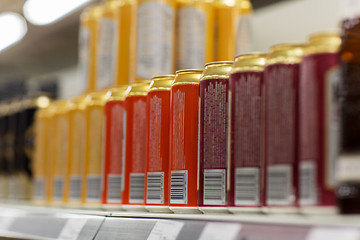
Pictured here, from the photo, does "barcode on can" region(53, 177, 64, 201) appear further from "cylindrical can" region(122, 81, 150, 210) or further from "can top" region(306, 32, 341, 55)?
"can top" region(306, 32, 341, 55)

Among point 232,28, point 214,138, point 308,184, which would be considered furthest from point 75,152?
point 308,184

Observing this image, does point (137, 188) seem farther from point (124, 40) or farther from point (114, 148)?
point (124, 40)

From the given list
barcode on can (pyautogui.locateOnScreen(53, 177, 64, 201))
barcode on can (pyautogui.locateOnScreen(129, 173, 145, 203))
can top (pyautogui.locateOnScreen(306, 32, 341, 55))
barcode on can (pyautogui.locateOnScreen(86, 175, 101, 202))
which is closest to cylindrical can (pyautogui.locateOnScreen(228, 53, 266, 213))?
can top (pyautogui.locateOnScreen(306, 32, 341, 55))

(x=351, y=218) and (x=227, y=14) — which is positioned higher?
(x=227, y=14)

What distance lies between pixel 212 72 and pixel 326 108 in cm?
26

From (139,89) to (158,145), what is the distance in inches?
5.8

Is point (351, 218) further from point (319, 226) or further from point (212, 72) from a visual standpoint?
point (212, 72)

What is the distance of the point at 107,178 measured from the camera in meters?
1.16

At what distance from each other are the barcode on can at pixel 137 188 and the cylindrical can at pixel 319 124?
1.40ft

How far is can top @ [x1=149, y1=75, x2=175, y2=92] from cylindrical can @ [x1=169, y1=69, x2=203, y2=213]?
0.13ft

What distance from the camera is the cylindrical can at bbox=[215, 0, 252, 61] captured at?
51.9 inches

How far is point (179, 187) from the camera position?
3.07ft

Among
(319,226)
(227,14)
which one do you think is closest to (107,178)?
(227,14)

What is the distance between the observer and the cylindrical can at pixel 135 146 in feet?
3.52
